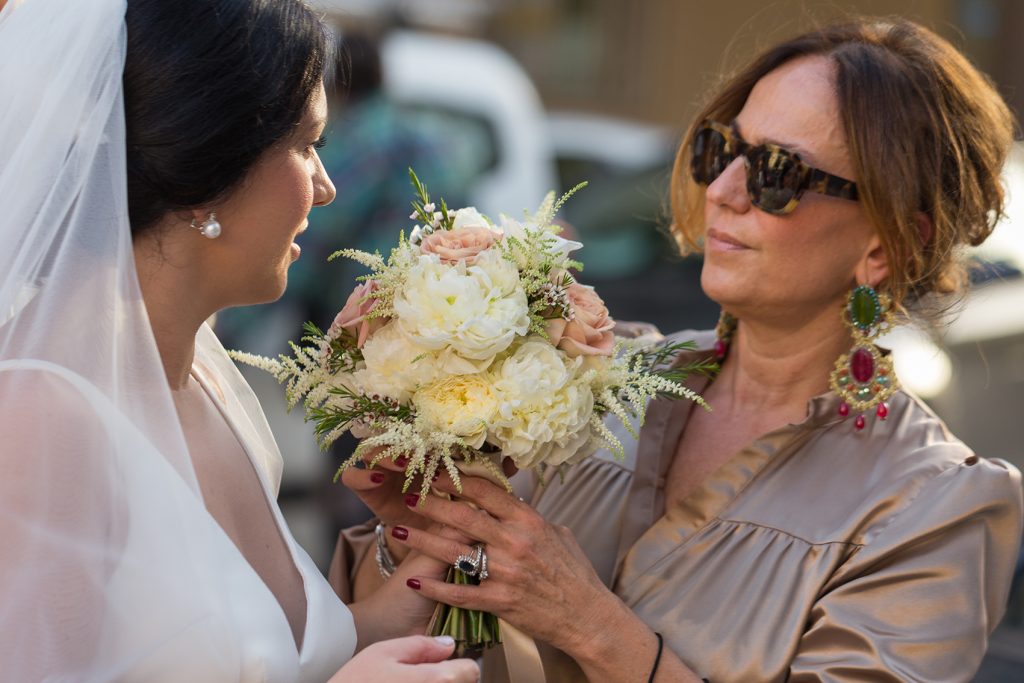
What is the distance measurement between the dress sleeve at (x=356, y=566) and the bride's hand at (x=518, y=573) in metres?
0.44

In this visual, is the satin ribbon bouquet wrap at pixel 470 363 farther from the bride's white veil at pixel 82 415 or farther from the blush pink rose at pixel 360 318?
the bride's white veil at pixel 82 415

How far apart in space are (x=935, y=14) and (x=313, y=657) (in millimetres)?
12944

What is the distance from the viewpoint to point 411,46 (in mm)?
7812

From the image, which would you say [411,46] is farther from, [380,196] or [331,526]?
[331,526]

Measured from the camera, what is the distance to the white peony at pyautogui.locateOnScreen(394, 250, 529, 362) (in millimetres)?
2166

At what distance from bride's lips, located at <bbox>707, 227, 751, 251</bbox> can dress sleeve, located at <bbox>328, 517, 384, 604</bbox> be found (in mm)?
996

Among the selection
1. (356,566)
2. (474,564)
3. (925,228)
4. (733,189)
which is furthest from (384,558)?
(925,228)

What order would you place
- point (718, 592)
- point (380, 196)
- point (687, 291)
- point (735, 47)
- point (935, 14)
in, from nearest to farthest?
point (718, 592) → point (735, 47) → point (380, 196) → point (687, 291) → point (935, 14)

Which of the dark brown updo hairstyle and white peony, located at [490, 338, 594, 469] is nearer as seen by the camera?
the dark brown updo hairstyle

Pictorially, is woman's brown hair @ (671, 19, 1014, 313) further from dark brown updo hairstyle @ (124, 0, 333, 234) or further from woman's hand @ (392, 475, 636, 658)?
dark brown updo hairstyle @ (124, 0, 333, 234)

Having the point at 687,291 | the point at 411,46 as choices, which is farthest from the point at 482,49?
the point at 687,291

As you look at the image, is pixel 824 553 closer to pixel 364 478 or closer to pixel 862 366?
pixel 862 366

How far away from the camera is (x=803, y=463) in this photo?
8.69ft

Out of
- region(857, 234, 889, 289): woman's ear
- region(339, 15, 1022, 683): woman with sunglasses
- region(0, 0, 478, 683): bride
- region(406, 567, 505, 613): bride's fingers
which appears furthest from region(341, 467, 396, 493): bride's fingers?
region(857, 234, 889, 289): woman's ear
